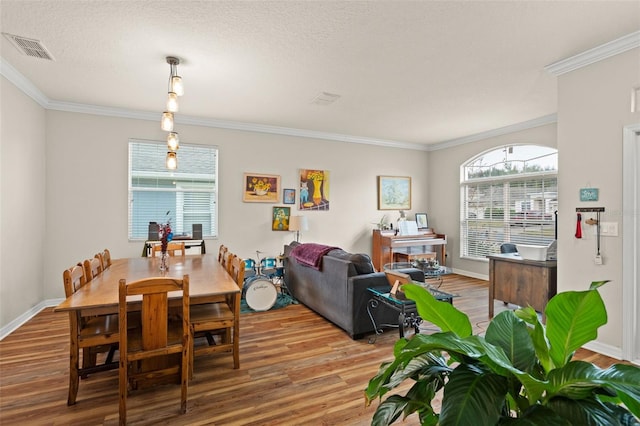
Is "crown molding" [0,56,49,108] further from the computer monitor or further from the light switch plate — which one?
the light switch plate

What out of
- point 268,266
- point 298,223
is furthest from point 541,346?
point 268,266

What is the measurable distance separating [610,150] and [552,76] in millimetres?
1118

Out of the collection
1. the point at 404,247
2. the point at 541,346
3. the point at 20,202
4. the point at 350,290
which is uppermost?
the point at 20,202

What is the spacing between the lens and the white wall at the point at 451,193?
6.18 m

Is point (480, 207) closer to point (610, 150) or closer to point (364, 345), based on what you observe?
point (610, 150)

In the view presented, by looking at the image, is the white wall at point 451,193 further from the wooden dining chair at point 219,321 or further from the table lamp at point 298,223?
the wooden dining chair at point 219,321

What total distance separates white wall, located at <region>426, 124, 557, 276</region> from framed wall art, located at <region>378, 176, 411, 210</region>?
0.64m

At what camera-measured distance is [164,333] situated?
2.06m

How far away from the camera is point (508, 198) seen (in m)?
5.84

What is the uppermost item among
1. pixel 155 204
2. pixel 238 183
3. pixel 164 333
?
pixel 238 183

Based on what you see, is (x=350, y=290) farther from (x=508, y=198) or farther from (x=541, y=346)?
(x=508, y=198)

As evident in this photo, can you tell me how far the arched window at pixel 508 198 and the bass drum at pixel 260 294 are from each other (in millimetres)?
4302

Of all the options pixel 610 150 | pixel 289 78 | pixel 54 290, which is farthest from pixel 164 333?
pixel 610 150

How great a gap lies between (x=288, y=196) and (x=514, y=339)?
503 cm
